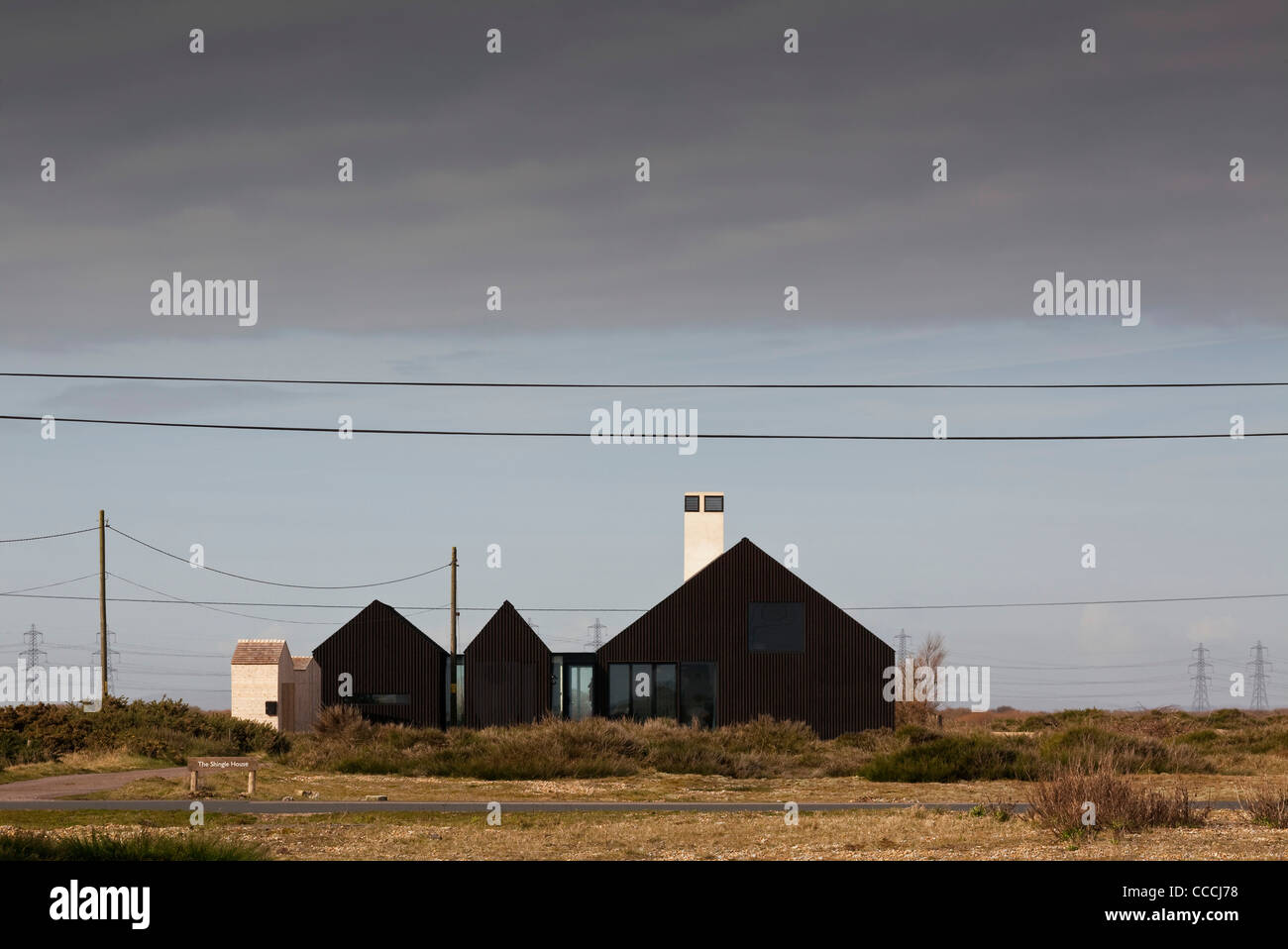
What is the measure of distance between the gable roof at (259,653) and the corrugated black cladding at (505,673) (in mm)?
6875

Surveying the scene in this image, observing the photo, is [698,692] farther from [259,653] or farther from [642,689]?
[259,653]

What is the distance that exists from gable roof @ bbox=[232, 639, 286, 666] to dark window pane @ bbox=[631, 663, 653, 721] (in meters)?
13.1

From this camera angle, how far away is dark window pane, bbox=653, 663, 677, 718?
149ft

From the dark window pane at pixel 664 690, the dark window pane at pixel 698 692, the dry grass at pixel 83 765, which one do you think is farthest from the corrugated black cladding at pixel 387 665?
the dry grass at pixel 83 765

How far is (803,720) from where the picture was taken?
45.2 metres

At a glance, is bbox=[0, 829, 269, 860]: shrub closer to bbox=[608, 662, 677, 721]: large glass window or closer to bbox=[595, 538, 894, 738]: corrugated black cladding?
bbox=[608, 662, 677, 721]: large glass window

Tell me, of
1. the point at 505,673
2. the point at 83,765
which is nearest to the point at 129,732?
the point at 83,765

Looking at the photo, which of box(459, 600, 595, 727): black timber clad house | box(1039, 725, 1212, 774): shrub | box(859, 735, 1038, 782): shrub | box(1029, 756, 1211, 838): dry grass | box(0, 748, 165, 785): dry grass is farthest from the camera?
box(459, 600, 595, 727): black timber clad house

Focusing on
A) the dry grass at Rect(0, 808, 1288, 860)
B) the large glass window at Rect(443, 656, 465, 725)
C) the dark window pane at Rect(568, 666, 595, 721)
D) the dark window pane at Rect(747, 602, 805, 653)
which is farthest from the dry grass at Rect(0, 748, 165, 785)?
the dark window pane at Rect(747, 602, 805, 653)

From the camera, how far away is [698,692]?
150 ft
